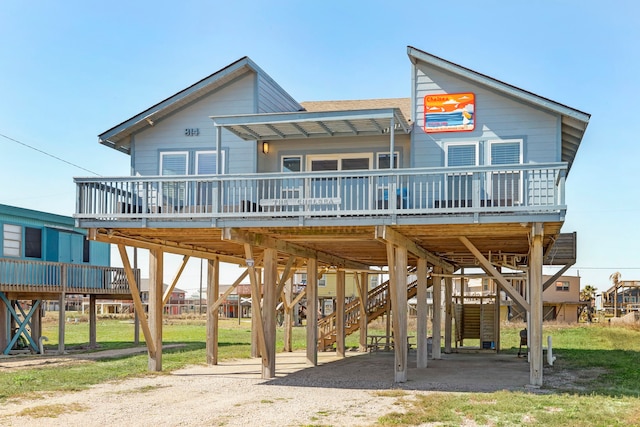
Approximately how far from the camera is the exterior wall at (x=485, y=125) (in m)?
18.8

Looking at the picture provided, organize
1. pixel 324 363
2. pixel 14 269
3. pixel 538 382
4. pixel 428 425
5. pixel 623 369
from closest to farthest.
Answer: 1. pixel 428 425
2. pixel 538 382
3. pixel 623 369
4. pixel 324 363
5. pixel 14 269

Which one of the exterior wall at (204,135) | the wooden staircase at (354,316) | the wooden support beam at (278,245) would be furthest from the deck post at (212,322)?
the wooden staircase at (354,316)

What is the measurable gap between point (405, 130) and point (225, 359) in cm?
1133

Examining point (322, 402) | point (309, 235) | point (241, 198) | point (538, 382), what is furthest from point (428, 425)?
point (241, 198)

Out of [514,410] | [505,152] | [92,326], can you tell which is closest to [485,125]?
[505,152]

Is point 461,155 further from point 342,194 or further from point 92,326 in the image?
point 92,326

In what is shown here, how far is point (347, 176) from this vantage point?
17422 mm

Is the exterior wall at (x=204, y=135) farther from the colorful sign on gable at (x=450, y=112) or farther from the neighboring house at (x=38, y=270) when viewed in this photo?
the neighboring house at (x=38, y=270)

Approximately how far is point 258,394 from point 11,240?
1741cm

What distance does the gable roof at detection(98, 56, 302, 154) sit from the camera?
20.5 meters

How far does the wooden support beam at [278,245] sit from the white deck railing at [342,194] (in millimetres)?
541

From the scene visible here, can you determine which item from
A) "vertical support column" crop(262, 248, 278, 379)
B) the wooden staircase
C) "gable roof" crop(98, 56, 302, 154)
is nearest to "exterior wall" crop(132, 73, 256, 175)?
"gable roof" crop(98, 56, 302, 154)

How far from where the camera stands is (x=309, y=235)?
1923 centimetres

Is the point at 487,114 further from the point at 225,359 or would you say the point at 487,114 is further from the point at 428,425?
the point at 225,359
